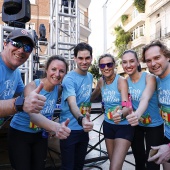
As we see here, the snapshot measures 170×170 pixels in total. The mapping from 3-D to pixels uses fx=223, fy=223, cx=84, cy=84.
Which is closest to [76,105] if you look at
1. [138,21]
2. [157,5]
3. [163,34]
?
[163,34]

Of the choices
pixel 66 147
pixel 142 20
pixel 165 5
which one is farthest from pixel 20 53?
pixel 142 20

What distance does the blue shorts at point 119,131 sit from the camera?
2.52m

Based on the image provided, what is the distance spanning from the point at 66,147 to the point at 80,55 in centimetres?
106

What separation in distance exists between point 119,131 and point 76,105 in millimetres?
599

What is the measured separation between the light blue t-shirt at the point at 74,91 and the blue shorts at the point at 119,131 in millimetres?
364

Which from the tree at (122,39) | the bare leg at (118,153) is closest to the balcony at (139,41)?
the tree at (122,39)

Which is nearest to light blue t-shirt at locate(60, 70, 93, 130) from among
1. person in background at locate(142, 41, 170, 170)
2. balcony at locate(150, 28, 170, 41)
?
person in background at locate(142, 41, 170, 170)

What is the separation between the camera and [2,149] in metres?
5.26

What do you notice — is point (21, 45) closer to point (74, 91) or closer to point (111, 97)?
point (74, 91)

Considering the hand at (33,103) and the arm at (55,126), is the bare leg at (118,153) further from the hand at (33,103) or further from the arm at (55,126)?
the hand at (33,103)

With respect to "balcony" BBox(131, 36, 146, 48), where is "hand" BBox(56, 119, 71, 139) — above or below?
below

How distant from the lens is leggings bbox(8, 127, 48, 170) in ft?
7.22

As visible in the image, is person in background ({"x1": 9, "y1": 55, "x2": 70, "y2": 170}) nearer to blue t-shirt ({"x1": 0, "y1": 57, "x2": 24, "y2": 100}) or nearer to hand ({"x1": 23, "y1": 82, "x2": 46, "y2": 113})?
blue t-shirt ({"x1": 0, "y1": 57, "x2": 24, "y2": 100})

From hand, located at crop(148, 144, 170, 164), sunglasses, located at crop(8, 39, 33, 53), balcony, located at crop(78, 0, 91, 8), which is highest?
balcony, located at crop(78, 0, 91, 8)
